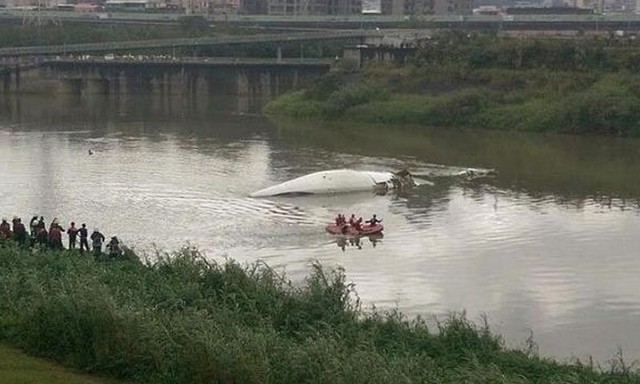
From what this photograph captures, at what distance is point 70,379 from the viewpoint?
13.6m

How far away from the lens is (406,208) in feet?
105

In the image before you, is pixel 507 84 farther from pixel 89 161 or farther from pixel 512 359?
pixel 512 359

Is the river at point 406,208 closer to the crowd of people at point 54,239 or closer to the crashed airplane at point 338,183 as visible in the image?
the crashed airplane at point 338,183

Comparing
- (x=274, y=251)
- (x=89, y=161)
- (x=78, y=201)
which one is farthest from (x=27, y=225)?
(x=89, y=161)

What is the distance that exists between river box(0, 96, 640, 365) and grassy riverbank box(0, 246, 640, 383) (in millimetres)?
2635

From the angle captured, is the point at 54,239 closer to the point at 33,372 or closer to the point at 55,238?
the point at 55,238

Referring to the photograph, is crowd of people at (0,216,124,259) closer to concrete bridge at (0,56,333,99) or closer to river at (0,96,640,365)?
river at (0,96,640,365)

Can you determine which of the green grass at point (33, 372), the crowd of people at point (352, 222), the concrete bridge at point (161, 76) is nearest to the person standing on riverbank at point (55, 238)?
the green grass at point (33, 372)

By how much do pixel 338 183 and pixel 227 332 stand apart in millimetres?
20521

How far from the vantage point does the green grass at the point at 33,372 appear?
13.2m

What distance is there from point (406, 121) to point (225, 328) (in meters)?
43.2

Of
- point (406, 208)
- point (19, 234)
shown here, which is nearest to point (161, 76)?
point (406, 208)

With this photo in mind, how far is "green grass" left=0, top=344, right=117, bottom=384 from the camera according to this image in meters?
13.2

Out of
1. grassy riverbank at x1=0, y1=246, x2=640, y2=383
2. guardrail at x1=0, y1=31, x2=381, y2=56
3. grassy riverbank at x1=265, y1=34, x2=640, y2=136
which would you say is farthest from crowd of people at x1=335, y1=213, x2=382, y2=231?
guardrail at x1=0, y1=31, x2=381, y2=56
